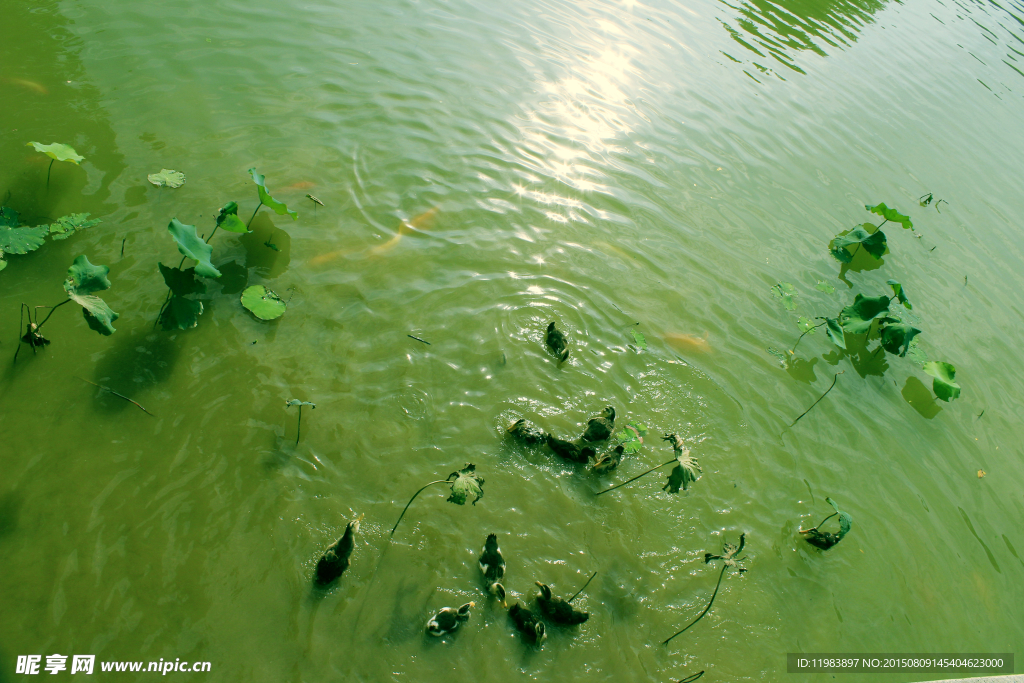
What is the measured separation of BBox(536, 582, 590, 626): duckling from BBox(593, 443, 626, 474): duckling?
1095 mm

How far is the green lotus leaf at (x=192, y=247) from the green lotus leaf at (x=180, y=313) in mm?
273

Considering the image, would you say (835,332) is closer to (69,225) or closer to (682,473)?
(682,473)

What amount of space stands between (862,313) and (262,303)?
6535mm

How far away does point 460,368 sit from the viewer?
477cm

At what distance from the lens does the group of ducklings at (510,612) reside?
3246 millimetres

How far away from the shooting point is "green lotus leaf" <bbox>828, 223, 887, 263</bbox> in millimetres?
6906

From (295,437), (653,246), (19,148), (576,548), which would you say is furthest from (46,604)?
(653,246)

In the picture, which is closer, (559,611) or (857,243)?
(559,611)

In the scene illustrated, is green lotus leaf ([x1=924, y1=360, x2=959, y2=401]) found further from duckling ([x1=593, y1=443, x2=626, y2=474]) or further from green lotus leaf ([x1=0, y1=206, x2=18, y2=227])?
green lotus leaf ([x1=0, y1=206, x2=18, y2=227])

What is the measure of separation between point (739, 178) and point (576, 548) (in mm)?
6651

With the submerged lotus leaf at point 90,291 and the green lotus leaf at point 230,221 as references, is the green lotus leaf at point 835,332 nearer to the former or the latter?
the green lotus leaf at point 230,221

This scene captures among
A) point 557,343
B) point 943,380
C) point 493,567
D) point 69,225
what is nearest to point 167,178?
point 69,225

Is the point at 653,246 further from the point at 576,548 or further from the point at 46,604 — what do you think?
the point at 46,604

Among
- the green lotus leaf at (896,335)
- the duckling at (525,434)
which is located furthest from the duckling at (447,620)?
the green lotus leaf at (896,335)
